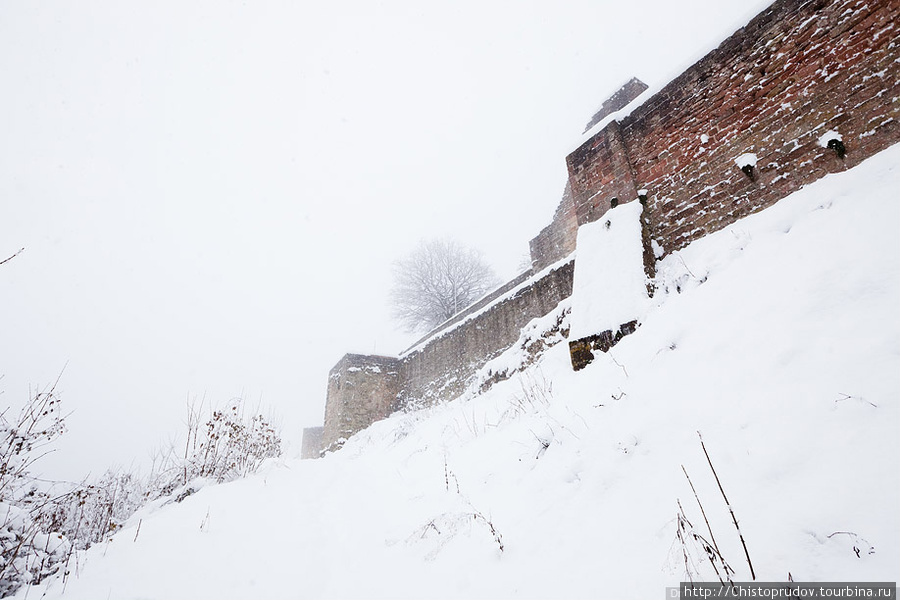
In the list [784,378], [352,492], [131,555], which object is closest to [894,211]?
[784,378]

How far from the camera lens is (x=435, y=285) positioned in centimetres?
2275

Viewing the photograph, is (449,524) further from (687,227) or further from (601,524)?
(687,227)

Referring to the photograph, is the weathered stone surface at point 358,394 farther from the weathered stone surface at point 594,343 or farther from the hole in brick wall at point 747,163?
the hole in brick wall at point 747,163

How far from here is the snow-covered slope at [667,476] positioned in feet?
4.11

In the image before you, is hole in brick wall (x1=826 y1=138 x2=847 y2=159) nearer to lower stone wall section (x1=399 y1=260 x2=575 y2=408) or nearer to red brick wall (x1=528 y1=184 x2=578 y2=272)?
lower stone wall section (x1=399 y1=260 x2=575 y2=408)

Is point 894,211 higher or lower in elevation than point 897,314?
higher

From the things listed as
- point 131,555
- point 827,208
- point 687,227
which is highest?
point 687,227

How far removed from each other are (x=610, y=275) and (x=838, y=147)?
7.04 feet

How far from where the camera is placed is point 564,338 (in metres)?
5.48

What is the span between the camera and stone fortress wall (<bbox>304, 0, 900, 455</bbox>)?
3.31m

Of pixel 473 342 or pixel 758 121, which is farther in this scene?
pixel 473 342

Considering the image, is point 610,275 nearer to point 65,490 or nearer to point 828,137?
point 828,137

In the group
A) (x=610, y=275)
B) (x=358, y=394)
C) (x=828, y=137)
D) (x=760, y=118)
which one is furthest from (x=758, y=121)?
(x=358, y=394)

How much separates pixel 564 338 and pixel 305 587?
168 inches
